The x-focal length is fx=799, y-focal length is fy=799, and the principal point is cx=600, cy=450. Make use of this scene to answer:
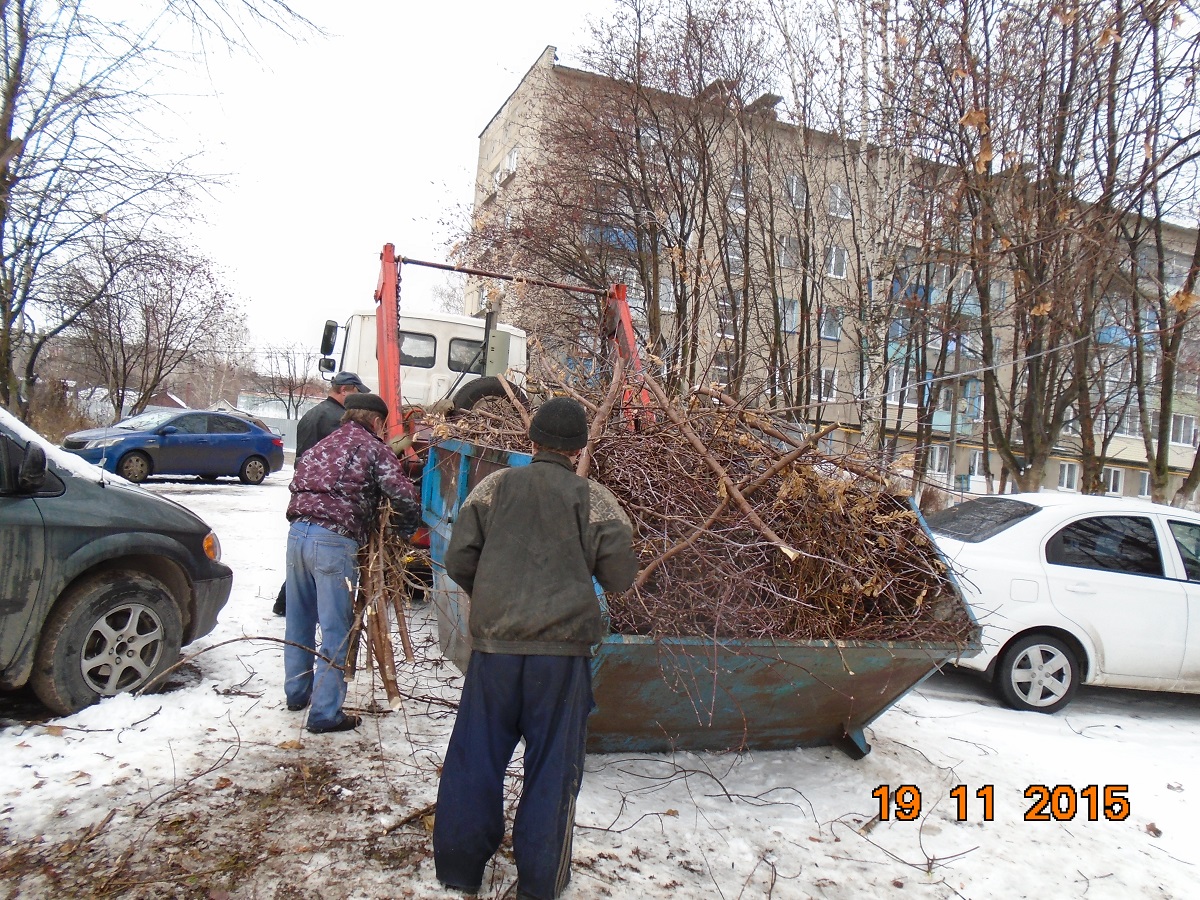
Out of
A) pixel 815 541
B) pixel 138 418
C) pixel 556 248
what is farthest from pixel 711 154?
pixel 815 541

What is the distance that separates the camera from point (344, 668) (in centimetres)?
395

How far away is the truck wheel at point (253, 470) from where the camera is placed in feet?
56.0

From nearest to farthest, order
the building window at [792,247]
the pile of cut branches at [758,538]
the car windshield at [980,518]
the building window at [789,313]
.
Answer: the pile of cut branches at [758,538] < the car windshield at [980,518] < the building window at [789,313] < the building window at [792,247]

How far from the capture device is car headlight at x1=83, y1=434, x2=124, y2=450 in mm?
14328

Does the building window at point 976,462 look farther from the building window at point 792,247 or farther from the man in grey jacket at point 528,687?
the man in grey jacket at point 528,687

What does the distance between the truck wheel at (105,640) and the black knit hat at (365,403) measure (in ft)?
4.66

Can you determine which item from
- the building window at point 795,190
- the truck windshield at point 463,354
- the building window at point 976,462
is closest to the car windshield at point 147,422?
the truck windshield at point 463,354

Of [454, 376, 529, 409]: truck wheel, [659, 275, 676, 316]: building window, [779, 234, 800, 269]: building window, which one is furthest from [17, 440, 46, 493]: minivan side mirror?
[659, 275, 676, 316]: building window

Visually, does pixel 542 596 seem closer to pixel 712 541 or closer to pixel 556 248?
pixel 712 541

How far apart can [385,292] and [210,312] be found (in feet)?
68.6

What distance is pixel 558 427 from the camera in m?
2.92

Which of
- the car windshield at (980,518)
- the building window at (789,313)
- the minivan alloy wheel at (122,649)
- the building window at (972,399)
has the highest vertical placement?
the building window at (789,313)

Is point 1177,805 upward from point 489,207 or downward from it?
downward

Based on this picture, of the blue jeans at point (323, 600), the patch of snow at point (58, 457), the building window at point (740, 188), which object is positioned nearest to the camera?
the blue jeans at point (323, 600)
